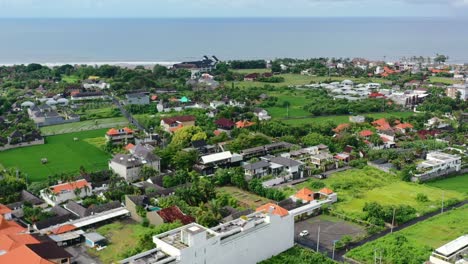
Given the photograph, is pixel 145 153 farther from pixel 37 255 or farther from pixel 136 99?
pixel 136 99

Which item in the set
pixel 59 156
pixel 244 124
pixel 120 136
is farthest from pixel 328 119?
pixel 59 156

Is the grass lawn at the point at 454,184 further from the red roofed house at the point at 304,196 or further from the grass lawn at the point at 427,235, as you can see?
the red roofed house at the point at 304,196

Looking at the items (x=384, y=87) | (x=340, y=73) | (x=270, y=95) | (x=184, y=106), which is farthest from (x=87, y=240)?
(x=340, y=73)

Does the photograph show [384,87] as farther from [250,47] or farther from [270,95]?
[250,47]

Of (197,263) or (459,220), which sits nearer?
(197,263)

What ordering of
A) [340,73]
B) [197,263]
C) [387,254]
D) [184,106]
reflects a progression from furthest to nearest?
→ [340,73], [184,106], [387,254], [197,263]

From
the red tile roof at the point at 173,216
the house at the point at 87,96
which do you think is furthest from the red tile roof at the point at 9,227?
the house at the point at 87,96

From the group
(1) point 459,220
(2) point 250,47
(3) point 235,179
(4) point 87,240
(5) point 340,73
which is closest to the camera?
(4) point 87,240
